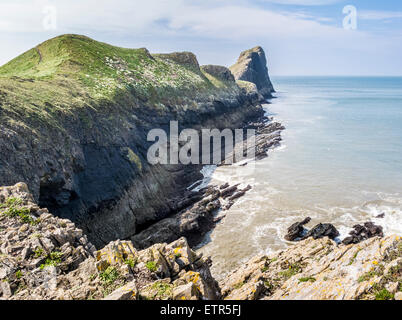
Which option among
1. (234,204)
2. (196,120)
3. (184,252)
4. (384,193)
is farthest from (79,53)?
(384,193)

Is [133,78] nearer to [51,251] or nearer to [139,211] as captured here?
[139,211]

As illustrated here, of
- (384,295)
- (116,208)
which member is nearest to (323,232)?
(384,295)

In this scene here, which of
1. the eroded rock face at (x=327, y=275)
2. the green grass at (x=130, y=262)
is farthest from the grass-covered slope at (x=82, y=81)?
the eroded rock face at (x=327, y=275)

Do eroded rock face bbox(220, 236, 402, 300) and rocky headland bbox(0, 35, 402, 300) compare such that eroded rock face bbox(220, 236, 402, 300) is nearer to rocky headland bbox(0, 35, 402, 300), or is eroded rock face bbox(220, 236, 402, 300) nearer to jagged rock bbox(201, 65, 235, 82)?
rocky headland bbox(0, 35, 402, 300)

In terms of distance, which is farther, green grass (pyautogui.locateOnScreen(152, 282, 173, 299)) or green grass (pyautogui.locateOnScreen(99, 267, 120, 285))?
green grass (pyautogui.locateOnScreen(99, 267, 120, 285))

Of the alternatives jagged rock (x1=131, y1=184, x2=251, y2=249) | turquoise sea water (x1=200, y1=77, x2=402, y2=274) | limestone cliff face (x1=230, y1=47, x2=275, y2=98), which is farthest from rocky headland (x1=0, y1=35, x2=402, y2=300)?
limestone cliff face (x1=230, y1=47, x2=275, y2=98)

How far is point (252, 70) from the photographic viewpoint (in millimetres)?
174500

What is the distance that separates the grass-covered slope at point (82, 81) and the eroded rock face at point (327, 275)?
78.4ft

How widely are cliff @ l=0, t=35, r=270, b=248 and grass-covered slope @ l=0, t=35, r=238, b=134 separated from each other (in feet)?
0.51

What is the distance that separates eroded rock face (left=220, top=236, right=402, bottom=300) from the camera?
425 inches

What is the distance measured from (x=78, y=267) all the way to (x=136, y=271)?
2.64 m

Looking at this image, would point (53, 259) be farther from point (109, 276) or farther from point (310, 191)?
point (310, 191)

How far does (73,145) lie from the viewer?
28.4m
